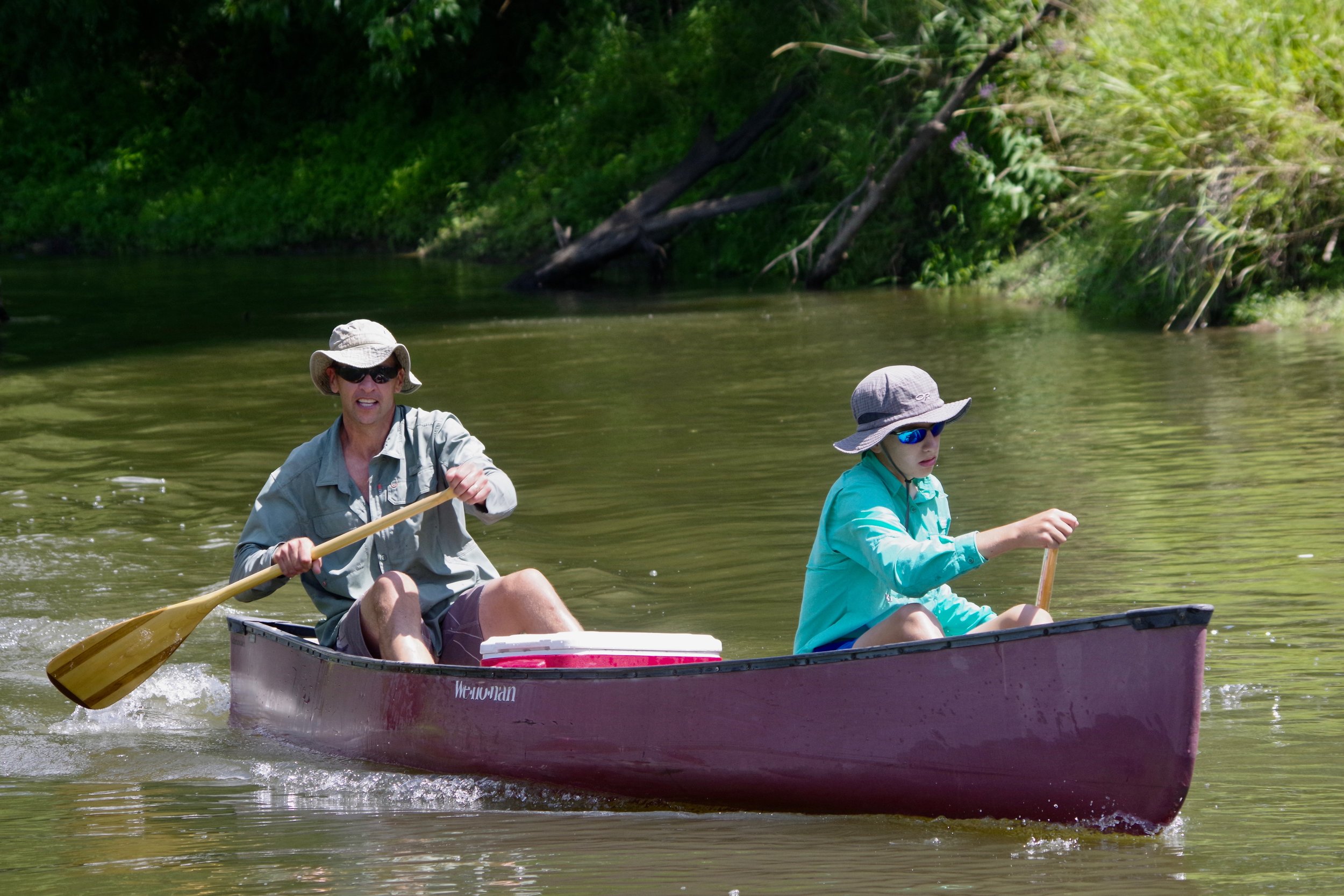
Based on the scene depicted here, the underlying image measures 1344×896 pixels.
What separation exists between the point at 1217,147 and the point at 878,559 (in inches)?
389

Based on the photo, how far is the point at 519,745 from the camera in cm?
470

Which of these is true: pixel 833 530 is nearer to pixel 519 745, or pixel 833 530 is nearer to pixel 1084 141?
pixel 519 745

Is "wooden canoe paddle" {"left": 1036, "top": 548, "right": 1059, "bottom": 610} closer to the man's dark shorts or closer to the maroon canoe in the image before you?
the maroon canoe

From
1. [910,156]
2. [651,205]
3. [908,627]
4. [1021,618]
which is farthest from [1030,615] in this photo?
[651,205]

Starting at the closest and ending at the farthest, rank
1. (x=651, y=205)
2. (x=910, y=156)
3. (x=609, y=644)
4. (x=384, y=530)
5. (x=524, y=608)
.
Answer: (x=609, y=644)
(x=524, y=608)
(x=384, y=530)
(x=910, y=156)
(x=651, y=205)

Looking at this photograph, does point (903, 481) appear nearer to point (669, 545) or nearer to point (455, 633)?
point (455, 633)

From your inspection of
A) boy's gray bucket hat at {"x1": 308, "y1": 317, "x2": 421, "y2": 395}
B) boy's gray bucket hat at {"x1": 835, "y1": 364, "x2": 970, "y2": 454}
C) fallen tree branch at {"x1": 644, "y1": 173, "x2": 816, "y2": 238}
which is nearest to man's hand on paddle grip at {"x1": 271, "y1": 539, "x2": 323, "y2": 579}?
boy's gray bucket hat at {"x1": 308, "y1": 317, "x2": 421, "y2": 395}

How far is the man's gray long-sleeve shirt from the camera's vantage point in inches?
205

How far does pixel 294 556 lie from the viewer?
4.89 m

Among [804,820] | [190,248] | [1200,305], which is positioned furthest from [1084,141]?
[190,248]

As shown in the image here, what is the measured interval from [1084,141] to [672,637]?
1206cm

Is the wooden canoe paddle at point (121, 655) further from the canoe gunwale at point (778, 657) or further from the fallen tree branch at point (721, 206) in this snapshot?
the fallen tree branch at point (721, 206)

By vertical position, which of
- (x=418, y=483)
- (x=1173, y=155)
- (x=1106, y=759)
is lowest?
(x=1106, y=759)

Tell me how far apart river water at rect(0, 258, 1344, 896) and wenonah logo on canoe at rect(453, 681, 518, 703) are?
10.3 inches
